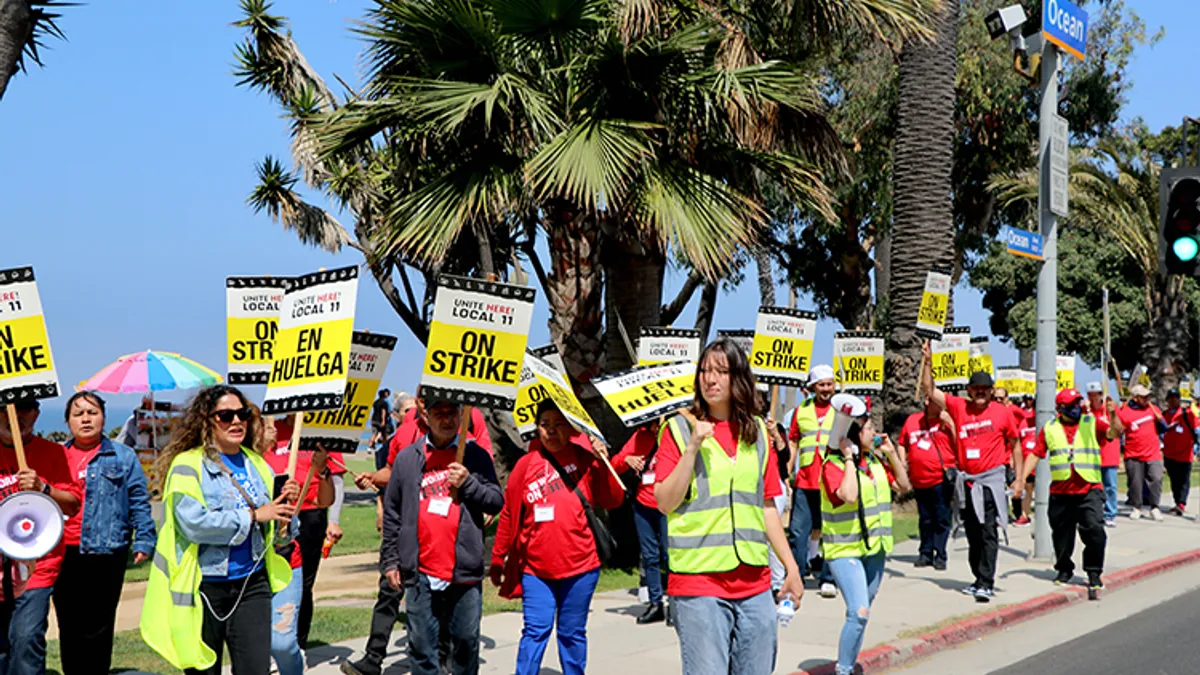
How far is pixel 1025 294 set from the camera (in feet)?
137

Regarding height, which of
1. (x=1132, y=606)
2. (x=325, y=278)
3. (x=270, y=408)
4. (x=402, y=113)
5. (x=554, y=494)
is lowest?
(x=1132, y=606)

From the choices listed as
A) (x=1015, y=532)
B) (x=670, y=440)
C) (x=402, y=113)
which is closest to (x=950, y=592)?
(x=1015, y=532)

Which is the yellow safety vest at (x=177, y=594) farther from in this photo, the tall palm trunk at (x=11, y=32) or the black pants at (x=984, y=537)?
the tall palm trunk at (x=11, y=32)

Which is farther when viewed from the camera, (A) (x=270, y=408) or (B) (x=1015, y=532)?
(B) (x=1015, y=532)

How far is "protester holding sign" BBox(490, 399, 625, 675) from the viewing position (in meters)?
6.18

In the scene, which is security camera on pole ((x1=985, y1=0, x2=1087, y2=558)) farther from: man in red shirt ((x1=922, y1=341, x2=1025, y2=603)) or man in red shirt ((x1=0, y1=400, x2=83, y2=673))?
man in red shirt ((x1=0, y1=400, x2=83, y2=673))

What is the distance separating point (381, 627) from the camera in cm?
755

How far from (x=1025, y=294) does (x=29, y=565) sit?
130 ft

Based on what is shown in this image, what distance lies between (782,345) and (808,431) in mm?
784

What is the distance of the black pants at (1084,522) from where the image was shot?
36.2ft

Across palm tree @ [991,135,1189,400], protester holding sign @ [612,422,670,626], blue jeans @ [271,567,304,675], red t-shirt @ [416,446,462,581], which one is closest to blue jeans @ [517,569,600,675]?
red t-shirt @ [416,446,462,581]

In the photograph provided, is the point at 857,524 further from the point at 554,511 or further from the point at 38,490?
the point at 38,490

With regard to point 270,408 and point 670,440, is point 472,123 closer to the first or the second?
point 270,408

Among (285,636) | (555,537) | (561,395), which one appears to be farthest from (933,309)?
(285,636)
